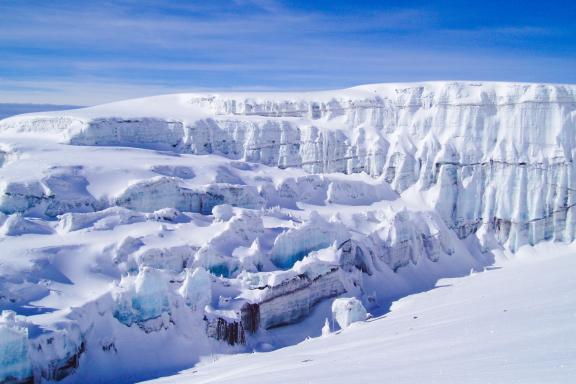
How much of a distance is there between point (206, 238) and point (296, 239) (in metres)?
4.85

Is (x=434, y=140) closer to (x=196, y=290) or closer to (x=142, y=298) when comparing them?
(x=196, y=290)

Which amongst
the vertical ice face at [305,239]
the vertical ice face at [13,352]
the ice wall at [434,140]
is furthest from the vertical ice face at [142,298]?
the ice wall at [434,140]

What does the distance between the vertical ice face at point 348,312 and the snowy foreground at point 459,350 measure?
5316 mm

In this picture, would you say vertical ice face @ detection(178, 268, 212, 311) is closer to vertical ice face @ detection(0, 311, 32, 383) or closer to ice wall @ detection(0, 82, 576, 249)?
vertical ice face @ detection(0, 311, 32, 383)

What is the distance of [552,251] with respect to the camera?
136 ft

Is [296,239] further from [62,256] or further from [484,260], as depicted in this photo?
[484,260]

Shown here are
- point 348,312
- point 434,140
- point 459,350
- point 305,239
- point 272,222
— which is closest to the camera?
point 459,350

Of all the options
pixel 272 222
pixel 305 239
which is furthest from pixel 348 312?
pixel 272 222

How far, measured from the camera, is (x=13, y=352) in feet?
58.7

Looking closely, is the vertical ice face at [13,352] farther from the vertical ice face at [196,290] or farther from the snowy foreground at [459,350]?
the vertical ice face at [196,290]

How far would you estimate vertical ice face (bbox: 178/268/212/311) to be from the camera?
23.8 m

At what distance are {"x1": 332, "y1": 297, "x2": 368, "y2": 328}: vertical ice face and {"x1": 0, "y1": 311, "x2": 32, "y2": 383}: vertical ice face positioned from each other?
13.7m

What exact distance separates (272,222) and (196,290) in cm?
1031

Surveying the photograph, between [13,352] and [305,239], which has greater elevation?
[305,239]
